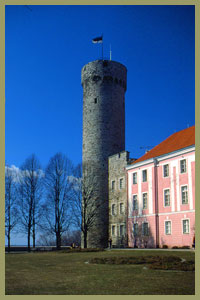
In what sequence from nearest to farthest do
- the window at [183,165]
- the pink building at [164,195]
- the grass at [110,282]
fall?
1. the grass at [110,282]
2. the pink building at [164,195]
3. the window at [183,165]

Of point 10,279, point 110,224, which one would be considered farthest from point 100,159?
point 10,279

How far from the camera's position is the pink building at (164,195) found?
3766 centimetres

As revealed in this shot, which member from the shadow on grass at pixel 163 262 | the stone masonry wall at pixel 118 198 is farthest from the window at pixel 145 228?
the shadow on grass at pixel 163 262

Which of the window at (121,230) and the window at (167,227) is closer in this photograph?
the window at (167,227)

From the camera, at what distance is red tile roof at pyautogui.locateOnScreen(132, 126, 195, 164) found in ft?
132

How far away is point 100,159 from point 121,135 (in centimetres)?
525

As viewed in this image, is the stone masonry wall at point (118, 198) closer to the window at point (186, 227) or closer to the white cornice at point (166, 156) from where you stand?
→ the white cornice at point (166, 156)

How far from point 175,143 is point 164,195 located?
6091 mm

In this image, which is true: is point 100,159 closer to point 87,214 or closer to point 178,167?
point 87,214

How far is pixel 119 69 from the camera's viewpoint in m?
57.3

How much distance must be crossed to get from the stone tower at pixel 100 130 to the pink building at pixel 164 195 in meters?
6.86

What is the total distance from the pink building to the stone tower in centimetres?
686

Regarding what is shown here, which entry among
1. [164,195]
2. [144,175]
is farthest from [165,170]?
[144,175]

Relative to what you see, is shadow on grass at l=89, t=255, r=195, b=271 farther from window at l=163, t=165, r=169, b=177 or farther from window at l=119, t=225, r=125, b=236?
window at l=119, t=225, r=125, b=236
